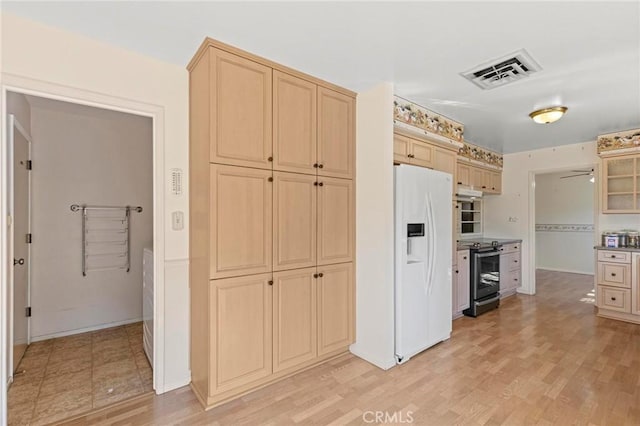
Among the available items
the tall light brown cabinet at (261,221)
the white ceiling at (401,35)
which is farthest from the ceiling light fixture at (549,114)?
the tall light brown cabinet at (261,221)

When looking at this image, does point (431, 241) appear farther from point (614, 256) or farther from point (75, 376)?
point (75, 376)

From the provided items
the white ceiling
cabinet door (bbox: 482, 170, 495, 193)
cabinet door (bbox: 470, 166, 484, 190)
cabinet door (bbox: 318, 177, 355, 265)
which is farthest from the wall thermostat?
cabinet door (bbox: 482, 170, 495, 193)

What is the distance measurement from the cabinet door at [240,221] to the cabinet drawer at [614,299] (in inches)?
180

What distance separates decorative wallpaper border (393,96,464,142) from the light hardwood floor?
90.1 inches

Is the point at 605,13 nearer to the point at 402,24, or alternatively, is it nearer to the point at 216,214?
the point at 402,24

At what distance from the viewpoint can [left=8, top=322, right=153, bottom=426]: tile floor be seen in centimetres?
211

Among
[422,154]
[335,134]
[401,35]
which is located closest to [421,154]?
[422,154]

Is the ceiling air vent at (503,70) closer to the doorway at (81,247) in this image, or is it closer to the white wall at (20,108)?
the doorway at (81,247)

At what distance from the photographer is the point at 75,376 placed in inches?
99.6

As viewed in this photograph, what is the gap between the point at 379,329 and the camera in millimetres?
2730

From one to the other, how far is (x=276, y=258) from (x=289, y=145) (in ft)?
2.97

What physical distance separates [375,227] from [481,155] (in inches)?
130

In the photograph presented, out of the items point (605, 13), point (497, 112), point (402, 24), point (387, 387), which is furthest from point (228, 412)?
point (497, 112)

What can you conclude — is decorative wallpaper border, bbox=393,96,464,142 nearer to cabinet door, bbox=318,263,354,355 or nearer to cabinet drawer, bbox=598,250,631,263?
cabinet door, bbox=318,263,354,355
